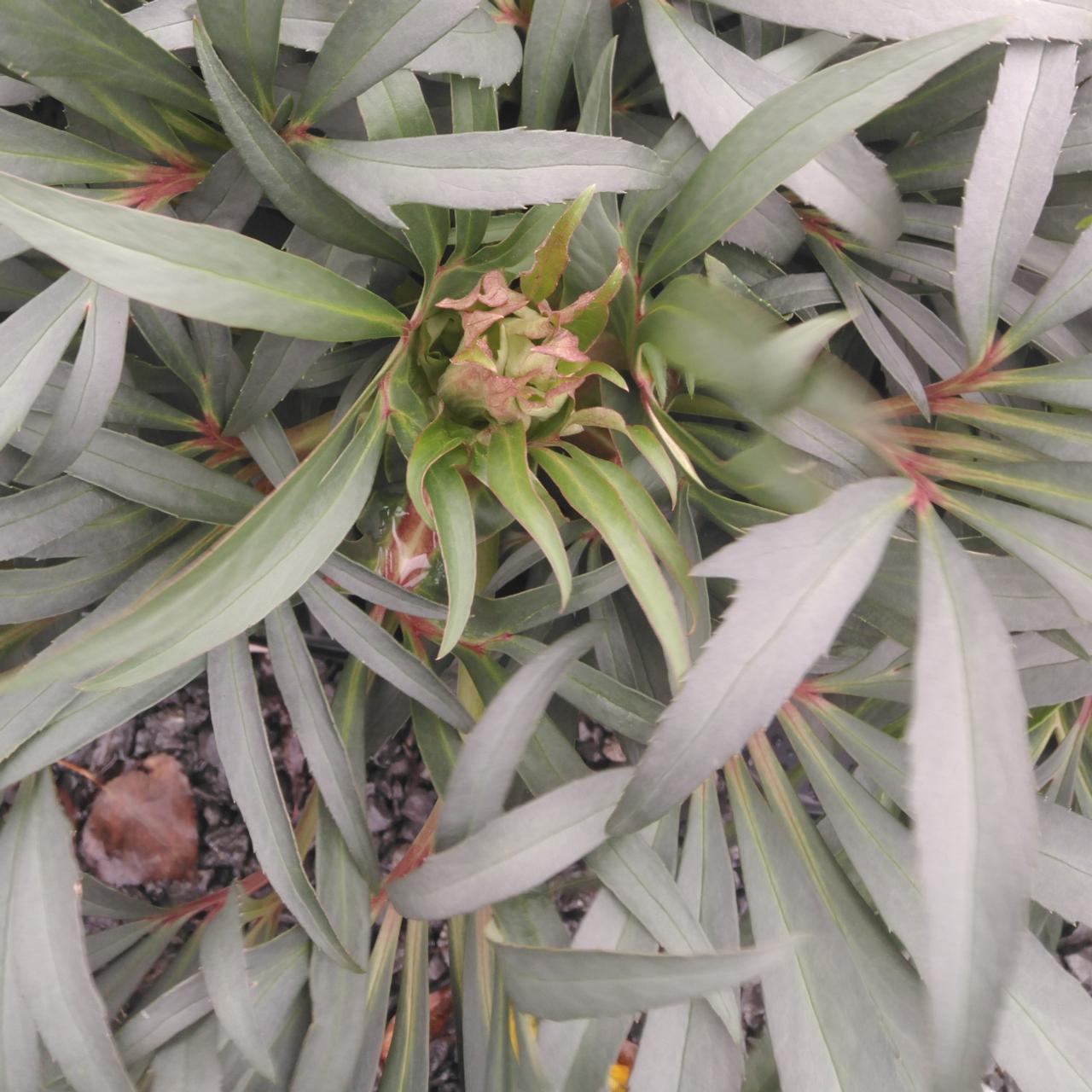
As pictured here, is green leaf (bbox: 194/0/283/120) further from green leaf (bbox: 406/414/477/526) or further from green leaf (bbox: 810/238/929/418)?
green leaf (bbox: 810/238/929/418)

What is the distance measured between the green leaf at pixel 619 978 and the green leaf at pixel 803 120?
1.04 feet

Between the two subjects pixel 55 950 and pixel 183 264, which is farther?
pixel 55 950

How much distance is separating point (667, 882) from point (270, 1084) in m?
0.26

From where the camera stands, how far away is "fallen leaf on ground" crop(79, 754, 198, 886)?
0.76 m

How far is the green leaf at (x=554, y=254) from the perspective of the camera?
358 mm

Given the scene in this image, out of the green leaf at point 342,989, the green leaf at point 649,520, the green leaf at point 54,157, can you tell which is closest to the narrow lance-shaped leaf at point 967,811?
the green leaf at point 649,520

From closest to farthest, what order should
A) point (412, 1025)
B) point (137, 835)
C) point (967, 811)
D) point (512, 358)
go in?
point (967, 811)
point (512, 358)
point (412, 1025)
point (137, 835)

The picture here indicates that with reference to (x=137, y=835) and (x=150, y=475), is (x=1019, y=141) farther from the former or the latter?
(x=137, y=835)

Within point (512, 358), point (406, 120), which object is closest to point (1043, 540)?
point (512, 358)

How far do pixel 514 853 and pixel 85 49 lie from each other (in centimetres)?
40

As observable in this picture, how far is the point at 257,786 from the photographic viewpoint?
45 cm

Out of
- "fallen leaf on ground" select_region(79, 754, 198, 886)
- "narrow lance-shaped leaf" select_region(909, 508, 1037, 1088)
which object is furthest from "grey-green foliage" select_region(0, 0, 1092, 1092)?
"fallen leaf on ground" select_region(79, 754, 198, 886)

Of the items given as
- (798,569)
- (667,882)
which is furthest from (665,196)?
(667,882)

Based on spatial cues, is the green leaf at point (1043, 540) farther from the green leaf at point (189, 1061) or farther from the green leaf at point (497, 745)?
the green leaf at point (189, 1061)
